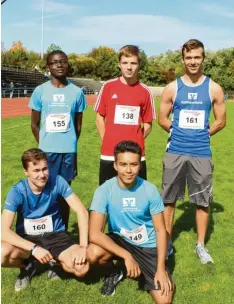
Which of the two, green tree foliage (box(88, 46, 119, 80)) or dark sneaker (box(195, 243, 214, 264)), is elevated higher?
green tree foliage (box(88, 46, 119, 80))

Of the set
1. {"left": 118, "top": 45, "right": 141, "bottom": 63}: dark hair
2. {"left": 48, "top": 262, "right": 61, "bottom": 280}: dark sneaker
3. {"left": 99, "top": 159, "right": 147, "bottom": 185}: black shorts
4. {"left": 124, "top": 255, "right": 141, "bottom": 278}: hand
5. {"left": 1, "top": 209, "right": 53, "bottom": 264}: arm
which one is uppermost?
{"left": 118, "top": 45, "right": 141, "bottom": 63}: dark hair

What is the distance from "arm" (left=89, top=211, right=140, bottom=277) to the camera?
10.8 feet

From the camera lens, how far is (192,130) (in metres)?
4.09

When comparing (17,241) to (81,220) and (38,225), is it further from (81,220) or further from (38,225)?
(81,220)

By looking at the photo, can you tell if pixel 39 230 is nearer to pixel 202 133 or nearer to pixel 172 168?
pixel 172 168

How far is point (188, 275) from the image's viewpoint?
388 cm

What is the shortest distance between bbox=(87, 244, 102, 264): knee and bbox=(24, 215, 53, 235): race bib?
20.2 inches

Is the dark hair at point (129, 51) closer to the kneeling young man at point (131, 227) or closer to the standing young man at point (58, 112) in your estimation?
the standing young man at point (58, 112)

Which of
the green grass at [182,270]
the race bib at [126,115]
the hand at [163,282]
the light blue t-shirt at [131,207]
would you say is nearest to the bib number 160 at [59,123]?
the race bib at [126,115]

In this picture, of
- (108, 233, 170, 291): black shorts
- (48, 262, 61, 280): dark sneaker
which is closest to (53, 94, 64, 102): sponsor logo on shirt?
(108, 233, 170, 291): black shorts

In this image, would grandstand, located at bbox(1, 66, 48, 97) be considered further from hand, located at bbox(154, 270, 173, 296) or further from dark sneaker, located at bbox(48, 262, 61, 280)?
hand, located at bbox(154, 270, 173, 296)

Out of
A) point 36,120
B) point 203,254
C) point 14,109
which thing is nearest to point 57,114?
point 36,120

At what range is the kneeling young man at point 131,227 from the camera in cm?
329

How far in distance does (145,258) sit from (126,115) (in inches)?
58.7
